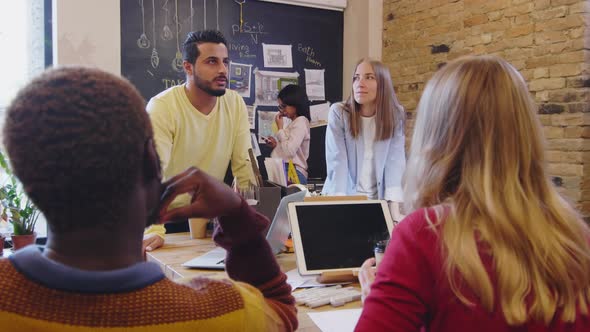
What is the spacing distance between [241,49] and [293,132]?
2.60ft

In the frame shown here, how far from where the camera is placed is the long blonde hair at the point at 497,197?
2.81ft

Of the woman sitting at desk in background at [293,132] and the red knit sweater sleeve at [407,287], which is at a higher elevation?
the woman sitting at desk in background at [293,132]

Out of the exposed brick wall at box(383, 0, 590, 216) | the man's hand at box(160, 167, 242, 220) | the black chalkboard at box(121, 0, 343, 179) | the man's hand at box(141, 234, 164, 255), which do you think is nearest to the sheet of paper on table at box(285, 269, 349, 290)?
the man's hand at box(141, 234, 164, 255)

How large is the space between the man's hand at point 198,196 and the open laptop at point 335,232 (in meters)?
0.88

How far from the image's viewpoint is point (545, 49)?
3344 millimetres

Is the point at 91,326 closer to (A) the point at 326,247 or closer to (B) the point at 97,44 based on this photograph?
(A) the point at 326,247

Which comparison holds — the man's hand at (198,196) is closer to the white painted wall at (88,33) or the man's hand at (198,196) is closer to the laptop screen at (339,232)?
the laptop screen at (339,232)

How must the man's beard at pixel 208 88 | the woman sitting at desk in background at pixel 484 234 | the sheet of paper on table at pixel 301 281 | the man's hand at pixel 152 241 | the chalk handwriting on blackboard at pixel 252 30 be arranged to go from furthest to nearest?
the chalk handwriting on blackboard at pixel 252 30
the man's beard at pixel 208 88
the man's hand at pixel 152 241
the sheet of paper on table at pixel 301 281
the woman sitting at desk in background at pixel 484 234

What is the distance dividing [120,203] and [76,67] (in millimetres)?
175

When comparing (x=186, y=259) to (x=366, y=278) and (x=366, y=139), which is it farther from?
(x=366, y=139)

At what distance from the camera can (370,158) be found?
10.1ft

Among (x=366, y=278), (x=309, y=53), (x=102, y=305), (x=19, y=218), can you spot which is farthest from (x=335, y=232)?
(x=309, y=53)

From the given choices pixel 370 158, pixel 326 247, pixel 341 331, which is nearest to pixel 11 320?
pixel 341 331

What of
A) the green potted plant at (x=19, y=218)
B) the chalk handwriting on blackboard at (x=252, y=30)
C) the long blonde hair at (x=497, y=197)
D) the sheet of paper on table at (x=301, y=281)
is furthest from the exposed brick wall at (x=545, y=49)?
the green potted plant at (x=19, y=218)
